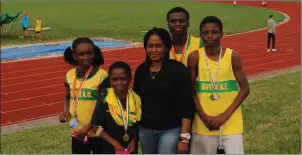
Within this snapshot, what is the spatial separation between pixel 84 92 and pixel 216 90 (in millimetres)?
1052

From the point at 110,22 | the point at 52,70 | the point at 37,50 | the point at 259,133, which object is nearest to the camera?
the point at 259,133

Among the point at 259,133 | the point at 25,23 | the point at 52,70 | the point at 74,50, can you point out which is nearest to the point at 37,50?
the point at 52,70

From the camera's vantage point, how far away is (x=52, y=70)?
13094mm

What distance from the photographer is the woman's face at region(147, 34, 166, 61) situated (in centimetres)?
331

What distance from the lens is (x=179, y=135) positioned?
332 centimetres

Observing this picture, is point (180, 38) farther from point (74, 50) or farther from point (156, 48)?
point (74, 50)

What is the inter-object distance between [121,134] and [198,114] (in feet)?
1.95

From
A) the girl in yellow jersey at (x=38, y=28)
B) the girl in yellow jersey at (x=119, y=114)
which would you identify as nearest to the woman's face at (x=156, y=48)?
the girl in yellow jersey at (x=119, y=114)

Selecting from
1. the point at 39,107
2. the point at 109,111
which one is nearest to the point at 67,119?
the point at 109,111

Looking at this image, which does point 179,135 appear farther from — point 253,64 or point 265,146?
point 253,64

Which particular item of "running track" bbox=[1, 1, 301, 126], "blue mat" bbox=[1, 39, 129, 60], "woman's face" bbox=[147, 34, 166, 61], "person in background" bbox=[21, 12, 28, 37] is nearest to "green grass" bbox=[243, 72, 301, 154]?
"woman's face" bbox=[147, 34, 166, 61]

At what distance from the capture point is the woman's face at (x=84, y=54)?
12.0ft

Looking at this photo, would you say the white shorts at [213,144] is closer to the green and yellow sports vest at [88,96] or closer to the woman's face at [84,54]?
the green and yellow sports vest at [88,96]

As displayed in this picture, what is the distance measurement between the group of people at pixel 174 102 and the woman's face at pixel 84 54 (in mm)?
288
